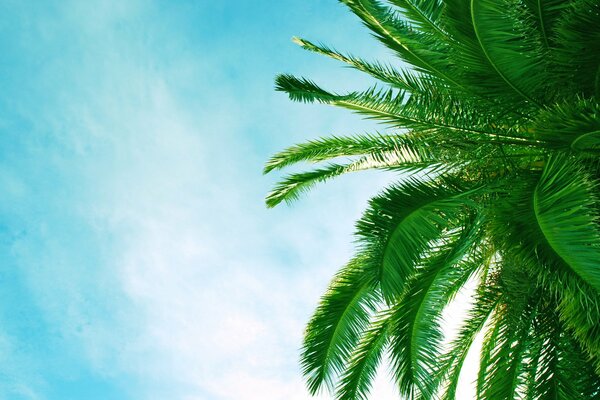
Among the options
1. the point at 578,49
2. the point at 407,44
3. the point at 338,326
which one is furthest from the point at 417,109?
the point at 338,326

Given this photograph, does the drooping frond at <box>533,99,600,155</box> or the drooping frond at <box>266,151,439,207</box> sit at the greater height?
the drooping frond at <box>266,151,439,207</box>

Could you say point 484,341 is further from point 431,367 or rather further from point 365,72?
point 365,72

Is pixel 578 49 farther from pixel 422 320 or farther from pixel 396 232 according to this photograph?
Result: pixel 422 320

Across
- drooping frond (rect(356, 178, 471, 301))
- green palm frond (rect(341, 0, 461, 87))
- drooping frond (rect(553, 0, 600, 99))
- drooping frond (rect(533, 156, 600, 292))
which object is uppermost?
green palm frond (rect(341, 0, 461, 87))

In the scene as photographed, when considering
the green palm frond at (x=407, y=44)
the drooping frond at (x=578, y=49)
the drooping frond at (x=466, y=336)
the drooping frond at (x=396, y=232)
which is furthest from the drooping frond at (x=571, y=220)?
the drooping frond at (x=466, y=336)

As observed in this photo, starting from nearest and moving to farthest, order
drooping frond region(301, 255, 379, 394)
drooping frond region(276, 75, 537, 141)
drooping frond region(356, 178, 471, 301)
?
drooping frond region(356, 178, 471, 301)
drooping frond region(276, 75, 537, 141)
drooping frond region(301, 255, 379, 394)

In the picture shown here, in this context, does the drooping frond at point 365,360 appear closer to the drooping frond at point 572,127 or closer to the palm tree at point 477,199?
the palm tree at point 477,199

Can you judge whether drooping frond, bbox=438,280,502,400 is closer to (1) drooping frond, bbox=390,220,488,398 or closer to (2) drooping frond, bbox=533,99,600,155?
(1) drooping frond, bbox=390,220,488,398

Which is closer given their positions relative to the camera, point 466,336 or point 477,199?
point 477,199

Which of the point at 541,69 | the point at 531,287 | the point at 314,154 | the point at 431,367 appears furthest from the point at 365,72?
the point at 431,367

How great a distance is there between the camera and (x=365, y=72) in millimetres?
6633

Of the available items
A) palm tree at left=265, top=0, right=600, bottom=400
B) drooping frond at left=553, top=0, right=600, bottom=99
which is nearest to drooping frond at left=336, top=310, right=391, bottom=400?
palm tree at left=265, top=0, right=600, bottom=400

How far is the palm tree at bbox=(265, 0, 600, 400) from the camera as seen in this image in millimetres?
4711

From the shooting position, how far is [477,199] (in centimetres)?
568
